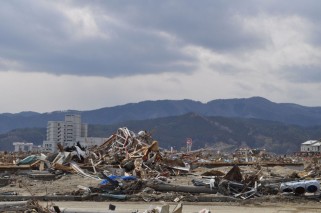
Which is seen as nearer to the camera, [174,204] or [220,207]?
[220,207]

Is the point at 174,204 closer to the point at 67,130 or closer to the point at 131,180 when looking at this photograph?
the point at 131,180

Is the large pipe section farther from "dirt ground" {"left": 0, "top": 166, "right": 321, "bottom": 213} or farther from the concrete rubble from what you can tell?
"dirt ground" {"left": 0, "top": 166, "right": 321, "bottom": 213}

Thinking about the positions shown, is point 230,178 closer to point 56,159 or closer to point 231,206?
point 231,206

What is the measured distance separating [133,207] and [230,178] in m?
5.38

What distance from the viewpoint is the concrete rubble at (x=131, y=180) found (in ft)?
71.1

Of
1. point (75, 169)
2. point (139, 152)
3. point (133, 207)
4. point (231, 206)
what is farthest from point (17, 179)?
point (231, 206)

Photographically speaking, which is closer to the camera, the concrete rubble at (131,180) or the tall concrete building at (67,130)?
the concrete rubble at (131,180)

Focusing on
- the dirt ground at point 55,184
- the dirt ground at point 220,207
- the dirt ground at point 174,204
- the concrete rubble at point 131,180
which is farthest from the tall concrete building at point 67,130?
the dirt ground at point 220,207

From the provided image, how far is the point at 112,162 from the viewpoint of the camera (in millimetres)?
32781

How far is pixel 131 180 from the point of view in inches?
925

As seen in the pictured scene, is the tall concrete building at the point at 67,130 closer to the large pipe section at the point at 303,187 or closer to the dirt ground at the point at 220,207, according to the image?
the large pipe section at the point at 303,187

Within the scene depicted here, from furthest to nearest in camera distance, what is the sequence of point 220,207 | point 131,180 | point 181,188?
point 131,180 < point 181,188 < point 220,207

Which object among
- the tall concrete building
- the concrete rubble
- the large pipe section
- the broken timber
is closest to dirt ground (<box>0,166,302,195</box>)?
the concrete rubble

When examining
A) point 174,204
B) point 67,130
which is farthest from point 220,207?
point 67,130
